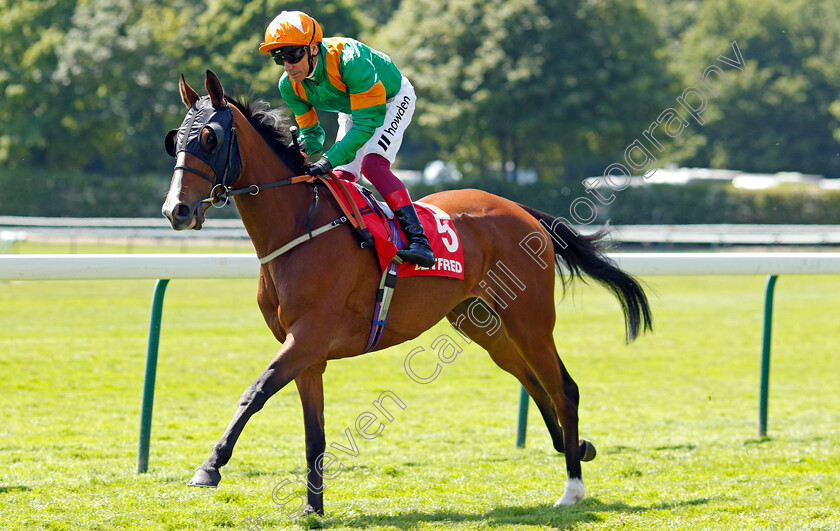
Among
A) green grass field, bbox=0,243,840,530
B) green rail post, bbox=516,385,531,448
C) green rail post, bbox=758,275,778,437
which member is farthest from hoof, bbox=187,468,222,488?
green rail post, bbox=758,275,778,437

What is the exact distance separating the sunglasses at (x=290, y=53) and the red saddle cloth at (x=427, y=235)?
60 cm

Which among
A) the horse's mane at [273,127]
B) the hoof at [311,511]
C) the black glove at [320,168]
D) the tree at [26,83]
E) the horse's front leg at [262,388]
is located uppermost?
the tree at [26,83]

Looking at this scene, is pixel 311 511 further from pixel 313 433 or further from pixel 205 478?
pixel 205 478

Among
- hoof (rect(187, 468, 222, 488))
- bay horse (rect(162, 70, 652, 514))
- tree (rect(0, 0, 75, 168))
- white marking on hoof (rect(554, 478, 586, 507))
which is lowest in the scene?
white marking on hoof (rect(554, 478, 586, 507))

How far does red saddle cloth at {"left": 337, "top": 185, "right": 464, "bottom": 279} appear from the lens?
385 cm

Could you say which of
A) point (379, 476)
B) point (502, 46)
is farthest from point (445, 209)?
point (502, 46)

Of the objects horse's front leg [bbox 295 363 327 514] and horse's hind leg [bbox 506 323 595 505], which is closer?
horse's front leg [bbox 295 363 327 514]

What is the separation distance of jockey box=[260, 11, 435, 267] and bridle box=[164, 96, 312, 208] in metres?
0.33

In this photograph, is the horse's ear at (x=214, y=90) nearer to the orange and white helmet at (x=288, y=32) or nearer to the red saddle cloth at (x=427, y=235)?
the orange and white helmet at (x=288, y=32)

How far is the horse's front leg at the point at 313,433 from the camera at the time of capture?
12.4 ft

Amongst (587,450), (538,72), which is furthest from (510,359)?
(538,72)

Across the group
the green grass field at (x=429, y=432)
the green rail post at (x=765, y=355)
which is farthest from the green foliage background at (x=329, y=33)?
the green rail post at (x=765, y=355)

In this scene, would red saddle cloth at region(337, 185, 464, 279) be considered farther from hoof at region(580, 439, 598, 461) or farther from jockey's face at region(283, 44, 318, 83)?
hoof at region(580, 439, 598, 461)

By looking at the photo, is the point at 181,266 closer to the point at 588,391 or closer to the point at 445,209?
the point at 445,209
